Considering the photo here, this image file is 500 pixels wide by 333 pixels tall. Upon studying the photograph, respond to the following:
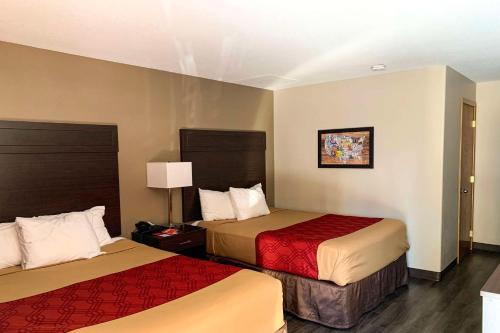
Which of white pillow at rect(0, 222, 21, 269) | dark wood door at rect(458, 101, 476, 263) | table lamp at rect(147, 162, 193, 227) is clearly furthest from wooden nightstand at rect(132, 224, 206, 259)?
dark wood door at rect(458, 101, 476, 263)

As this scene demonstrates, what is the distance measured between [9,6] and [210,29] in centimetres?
128

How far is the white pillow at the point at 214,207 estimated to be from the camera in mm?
4305

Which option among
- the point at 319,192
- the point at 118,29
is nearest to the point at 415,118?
the point at 319,192

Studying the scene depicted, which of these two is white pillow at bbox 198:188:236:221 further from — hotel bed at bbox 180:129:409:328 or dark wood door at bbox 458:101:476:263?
dark wood door at bbox 458:101:476:263

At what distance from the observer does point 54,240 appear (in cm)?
276

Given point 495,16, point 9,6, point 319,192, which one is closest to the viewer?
point 9,6

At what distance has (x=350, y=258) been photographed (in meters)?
3.06

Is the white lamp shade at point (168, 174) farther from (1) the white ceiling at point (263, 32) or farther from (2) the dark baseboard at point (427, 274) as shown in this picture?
(2) the dark baseboard at point (427, 274)

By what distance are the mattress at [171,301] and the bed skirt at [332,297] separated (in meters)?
0.79

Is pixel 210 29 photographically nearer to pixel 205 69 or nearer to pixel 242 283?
pixel 205 69

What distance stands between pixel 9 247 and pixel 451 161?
4455mm

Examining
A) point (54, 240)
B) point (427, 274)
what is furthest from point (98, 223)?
point (427, 274)

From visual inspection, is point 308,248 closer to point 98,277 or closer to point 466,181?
point 98,277

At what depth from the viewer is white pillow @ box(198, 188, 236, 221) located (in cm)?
430
